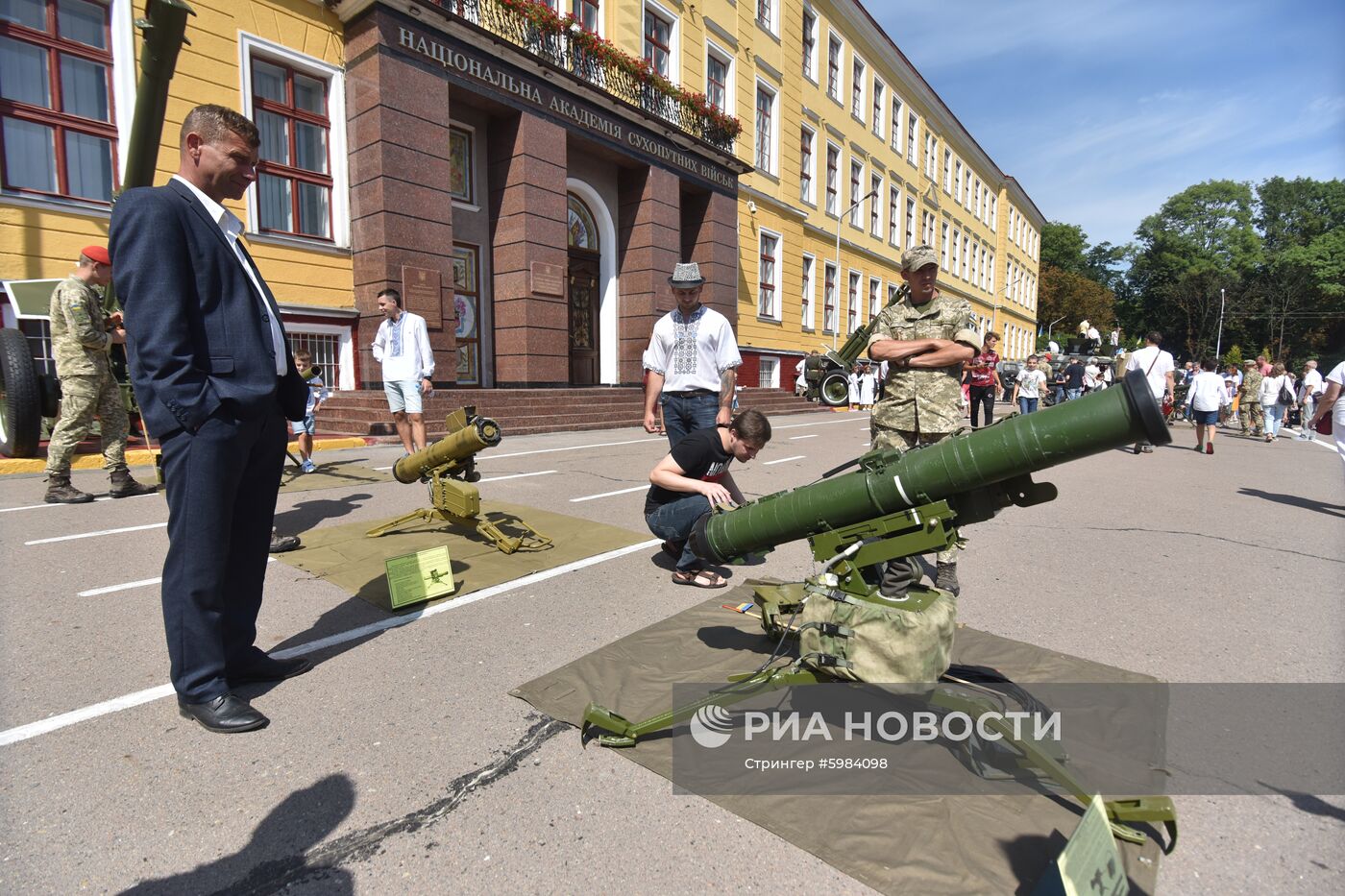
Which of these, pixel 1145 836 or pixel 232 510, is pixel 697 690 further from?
pixel 232 510

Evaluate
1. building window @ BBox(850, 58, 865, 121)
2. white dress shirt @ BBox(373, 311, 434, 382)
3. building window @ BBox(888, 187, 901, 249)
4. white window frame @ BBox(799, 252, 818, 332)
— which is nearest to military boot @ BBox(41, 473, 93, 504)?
white dress shirt @ BBox(373, 311, 434, 382)

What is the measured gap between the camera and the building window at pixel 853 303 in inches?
1115

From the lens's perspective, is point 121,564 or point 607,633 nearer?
point 607,633

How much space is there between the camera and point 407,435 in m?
7.80

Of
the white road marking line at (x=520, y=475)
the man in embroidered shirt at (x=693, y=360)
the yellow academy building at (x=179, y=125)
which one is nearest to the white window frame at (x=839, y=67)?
the yellow academy building at (x=179, y=125)

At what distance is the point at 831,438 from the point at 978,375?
327cm

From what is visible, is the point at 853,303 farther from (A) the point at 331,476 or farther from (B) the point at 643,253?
(A) the point at 331,476

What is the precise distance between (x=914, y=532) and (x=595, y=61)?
16455mm

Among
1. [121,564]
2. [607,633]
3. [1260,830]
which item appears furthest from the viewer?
[121,564]

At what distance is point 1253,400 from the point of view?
16.5 m

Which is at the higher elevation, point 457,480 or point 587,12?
point 587,12

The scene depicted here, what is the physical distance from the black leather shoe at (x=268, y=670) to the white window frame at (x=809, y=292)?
2350 centimetres

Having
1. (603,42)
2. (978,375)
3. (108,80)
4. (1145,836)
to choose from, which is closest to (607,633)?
(1145,836)

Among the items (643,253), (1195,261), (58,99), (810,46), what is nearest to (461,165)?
(643,253)
